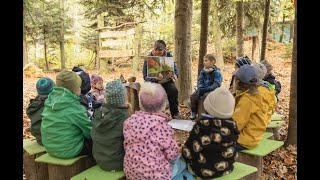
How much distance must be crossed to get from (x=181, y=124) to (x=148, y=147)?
324 cm

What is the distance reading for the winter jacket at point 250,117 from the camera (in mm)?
4062

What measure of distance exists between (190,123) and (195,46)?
55.7 ft

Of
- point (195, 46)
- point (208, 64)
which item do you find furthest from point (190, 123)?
point (195, 46)

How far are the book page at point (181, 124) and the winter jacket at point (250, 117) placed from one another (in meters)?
2.02

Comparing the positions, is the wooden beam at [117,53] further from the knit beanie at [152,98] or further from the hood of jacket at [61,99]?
the knit beanie at [152,98]

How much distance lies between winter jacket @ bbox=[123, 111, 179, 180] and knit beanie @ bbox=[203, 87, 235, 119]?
0.50m

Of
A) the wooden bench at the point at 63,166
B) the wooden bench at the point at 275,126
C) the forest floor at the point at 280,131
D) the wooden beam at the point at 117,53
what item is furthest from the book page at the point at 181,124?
the wooden beam at the point at 117,53

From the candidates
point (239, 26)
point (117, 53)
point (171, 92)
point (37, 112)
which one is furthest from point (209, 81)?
point (117, 53)

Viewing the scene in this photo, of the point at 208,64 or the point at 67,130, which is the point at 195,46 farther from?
the point at 67,130

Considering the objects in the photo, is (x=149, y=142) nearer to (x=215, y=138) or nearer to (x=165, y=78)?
(x=215, y=138)

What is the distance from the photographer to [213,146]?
334cm

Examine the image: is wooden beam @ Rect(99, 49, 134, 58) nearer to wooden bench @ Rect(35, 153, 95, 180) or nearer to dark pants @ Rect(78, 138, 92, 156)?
dark pants @ Rect(78, 138, 92, 156)

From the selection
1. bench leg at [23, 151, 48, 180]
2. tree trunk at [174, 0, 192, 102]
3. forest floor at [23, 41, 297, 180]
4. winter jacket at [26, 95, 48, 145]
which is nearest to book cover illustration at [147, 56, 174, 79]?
forest floor at [23, 41, 297, 180]
